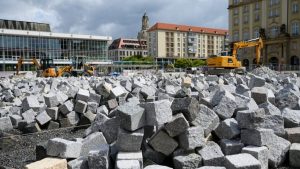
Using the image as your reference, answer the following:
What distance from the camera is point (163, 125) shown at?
4.28 metres

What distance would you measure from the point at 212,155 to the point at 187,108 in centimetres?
70

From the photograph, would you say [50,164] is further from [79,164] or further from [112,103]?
[112,103]

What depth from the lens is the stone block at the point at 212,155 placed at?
163 inches

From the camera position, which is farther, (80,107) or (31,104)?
(31,104)

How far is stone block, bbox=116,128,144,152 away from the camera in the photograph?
4.09 m

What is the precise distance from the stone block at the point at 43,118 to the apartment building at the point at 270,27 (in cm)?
4846

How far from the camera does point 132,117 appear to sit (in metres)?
4.08

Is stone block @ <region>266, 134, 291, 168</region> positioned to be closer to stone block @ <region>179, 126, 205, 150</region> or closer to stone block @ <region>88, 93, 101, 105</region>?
stone block @ <region>179, 126, 205, 150</region>

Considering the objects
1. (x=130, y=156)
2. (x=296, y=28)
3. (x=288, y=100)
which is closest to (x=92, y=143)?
(x=130, y=156)

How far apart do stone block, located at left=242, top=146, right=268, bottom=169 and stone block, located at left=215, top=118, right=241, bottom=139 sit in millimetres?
384

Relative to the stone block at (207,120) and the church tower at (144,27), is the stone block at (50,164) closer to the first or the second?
the stone block at (207,120)

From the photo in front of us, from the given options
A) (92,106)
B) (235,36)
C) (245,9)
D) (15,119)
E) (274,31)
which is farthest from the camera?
(235,36)

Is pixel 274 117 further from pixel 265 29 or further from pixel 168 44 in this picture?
pixel 168 44

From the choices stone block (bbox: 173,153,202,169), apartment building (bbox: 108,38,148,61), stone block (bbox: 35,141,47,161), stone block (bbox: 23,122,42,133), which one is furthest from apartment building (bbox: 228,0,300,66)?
apartment building (bbox: 108,38,148,61)
